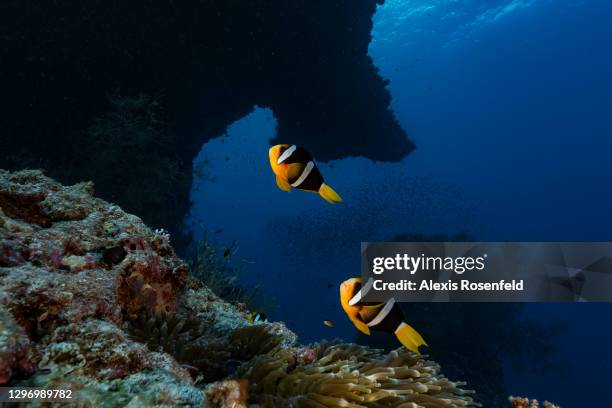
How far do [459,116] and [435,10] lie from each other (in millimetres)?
28971

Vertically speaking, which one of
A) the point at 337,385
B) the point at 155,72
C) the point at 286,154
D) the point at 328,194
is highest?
the point at 155,72

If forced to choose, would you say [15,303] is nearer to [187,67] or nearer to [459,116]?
[187,67]

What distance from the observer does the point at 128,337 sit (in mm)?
2172

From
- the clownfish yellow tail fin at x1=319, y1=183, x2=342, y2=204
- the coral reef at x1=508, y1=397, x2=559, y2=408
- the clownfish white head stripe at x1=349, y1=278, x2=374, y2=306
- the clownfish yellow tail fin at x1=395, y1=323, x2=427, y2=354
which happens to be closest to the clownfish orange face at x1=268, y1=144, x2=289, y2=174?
the clownfish yellow tail fin at x1=319, y1=183, x2=342, y2=204

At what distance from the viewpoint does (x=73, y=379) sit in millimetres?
1592

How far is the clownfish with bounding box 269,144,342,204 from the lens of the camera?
253 cm

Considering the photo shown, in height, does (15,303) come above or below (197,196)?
below

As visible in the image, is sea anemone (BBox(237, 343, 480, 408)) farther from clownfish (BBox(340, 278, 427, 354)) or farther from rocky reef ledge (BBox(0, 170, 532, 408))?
clownfish (BBox(340, 278, 427, 354))

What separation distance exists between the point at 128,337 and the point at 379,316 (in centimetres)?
167

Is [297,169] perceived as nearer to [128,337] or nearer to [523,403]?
[128,337]

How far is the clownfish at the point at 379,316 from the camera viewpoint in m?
2.78

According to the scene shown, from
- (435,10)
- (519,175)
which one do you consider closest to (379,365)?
Answer: (435,10)

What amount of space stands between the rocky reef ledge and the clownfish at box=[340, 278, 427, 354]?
0.15 metres

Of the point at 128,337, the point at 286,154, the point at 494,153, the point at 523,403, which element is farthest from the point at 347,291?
the point at 494,153
